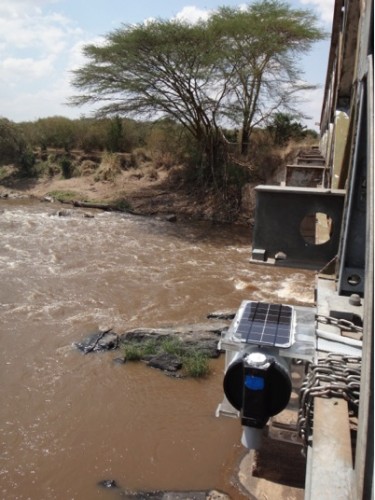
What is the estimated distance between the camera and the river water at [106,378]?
14.3ft

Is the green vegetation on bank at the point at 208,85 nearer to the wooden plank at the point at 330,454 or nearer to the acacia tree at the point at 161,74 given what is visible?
the acacia tree at the point at 161,74

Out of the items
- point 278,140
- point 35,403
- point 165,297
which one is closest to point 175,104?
point 278,140

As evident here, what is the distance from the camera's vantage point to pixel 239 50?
14938 mm

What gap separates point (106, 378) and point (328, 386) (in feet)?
13.9

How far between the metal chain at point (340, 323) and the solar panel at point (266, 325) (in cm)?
19

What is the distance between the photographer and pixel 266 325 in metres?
2.77

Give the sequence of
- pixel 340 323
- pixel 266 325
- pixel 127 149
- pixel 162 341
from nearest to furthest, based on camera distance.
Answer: pixel 340 323, pixel 266 325, pixel 162 341, pixel 127 149

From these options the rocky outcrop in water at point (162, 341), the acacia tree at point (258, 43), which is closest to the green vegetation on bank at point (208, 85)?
the acacia tree at point (258, 43)

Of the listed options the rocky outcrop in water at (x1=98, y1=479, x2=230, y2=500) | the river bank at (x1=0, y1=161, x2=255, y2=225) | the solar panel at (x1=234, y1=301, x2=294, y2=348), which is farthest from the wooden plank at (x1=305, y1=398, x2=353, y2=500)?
the river bank at (x1=0, y1=161, x2=255, y2=225)

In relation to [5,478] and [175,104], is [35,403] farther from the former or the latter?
[175,104]

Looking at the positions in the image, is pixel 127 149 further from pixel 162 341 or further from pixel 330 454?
pixel 330 454

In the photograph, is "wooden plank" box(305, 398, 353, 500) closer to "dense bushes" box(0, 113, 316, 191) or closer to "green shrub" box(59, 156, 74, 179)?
"dense bushes" box(0, 113, 316, 191)

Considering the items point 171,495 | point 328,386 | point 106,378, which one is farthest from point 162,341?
point 328,386

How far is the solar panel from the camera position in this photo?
8.52 ft
